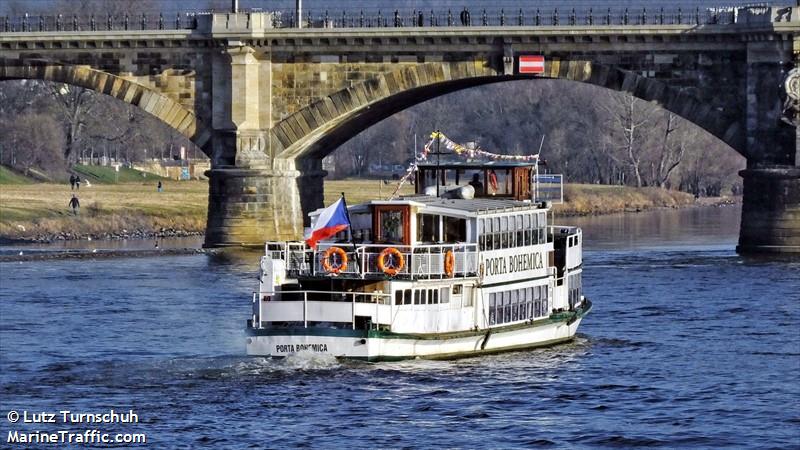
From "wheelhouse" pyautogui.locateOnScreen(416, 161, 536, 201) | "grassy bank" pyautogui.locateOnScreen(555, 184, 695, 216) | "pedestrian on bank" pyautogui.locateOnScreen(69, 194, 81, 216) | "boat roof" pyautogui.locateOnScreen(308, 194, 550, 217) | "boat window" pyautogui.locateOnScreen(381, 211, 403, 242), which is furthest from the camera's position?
"grassy bank" pyautogui.locateOnScreen(555, 184, 695, 216)

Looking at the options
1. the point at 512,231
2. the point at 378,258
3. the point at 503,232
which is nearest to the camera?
the point at 378,258

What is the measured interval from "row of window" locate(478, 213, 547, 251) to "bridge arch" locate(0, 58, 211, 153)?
44.2m

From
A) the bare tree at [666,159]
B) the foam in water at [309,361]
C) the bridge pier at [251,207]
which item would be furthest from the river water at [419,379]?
the bare tree at [666,159]

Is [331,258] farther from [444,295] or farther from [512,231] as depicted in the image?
[512,231]

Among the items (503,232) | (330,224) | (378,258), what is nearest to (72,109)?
(503,232)

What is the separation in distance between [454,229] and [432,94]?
47.6 m

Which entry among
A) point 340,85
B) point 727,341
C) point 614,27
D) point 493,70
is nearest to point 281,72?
point 340,85

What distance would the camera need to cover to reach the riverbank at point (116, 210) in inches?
4466

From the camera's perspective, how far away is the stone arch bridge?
9719 cm

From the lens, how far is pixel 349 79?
337ft

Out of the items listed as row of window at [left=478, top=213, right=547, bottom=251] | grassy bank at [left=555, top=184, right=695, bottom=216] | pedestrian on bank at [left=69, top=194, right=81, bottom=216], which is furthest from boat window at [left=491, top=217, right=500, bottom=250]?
grassy bank at [left=555, top=184, right=695, bottom=216]

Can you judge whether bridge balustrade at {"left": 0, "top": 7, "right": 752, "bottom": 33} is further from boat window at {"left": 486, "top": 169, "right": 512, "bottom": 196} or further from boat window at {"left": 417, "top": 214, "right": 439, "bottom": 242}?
boat window at {"left": 417, "top": 214, "right": 439, "bottom": 242}

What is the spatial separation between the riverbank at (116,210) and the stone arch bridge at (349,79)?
8510 mm

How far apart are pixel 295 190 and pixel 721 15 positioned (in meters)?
23.8
